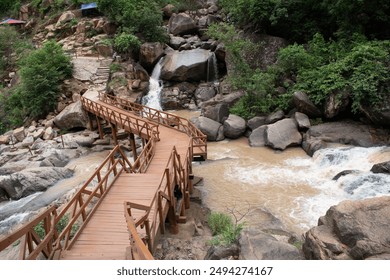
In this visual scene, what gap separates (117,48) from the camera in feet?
83.8

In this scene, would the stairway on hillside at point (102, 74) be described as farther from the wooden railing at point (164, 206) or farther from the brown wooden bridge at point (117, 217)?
the wooden railing at point (164, 206)

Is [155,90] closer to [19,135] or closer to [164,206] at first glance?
[19,135]

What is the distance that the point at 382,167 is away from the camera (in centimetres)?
1088

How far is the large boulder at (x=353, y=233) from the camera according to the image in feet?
17.4

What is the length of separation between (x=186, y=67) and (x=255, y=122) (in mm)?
9468

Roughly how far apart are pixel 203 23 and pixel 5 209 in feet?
83.1

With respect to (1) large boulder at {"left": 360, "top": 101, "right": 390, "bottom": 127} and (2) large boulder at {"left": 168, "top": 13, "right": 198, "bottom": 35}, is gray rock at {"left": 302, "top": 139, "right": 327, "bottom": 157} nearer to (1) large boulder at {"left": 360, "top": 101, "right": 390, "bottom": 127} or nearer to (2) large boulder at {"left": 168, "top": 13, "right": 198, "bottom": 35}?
(1) large boulder at {"left": 360, "top": 101, "right": 390, "bottom": 127}

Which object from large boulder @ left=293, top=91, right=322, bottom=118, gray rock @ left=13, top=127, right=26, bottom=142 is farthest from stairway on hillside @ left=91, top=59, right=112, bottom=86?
large boulder @ left=293, top=91, right=322, bottom=118

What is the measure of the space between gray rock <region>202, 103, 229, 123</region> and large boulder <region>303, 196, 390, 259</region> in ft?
41.3

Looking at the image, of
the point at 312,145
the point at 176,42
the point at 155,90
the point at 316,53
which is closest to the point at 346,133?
the point at 312,145

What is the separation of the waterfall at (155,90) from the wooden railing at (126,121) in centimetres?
474

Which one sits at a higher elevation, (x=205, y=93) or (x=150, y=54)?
(x=150, y=54)

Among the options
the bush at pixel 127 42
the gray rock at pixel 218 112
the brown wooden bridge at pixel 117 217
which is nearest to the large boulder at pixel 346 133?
the gray rock at pixel 218 112

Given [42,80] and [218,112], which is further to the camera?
[42,80]
